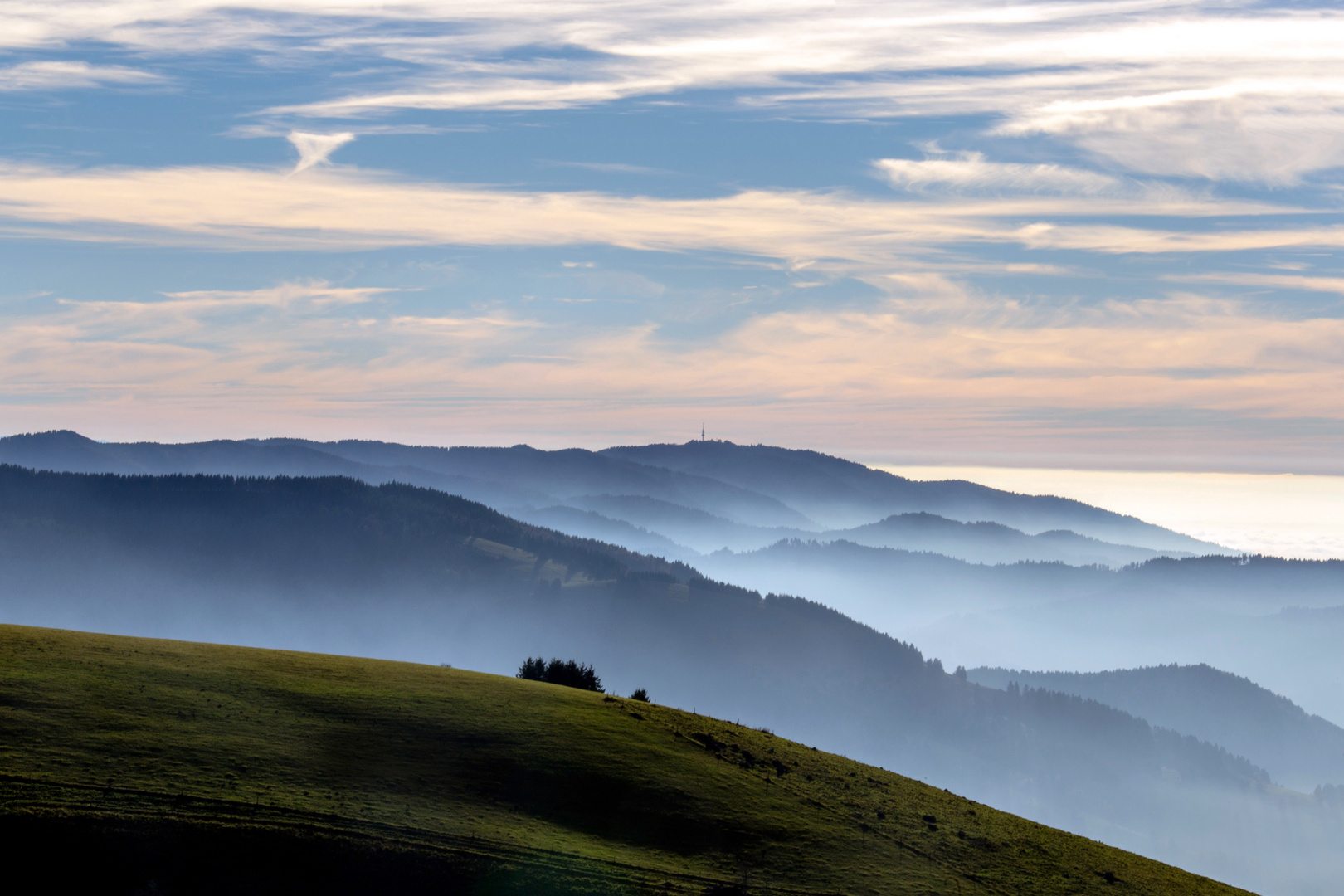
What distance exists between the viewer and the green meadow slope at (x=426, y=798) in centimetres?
3030

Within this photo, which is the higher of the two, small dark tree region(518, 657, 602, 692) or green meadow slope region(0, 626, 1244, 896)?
small dark tree region(518, 657, 602, 692)

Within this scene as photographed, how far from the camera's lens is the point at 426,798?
35.5 m

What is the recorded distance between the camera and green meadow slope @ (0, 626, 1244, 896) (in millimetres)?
30297

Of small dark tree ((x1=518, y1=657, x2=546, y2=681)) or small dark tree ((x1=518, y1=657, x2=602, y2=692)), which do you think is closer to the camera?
small dark tree ((x1=518, y1=657, x2=602, y2=692))

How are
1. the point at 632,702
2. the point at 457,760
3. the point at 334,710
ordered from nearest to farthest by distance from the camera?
1. the point at 457,760
2. the point at 334,710
3. the point at 632,702

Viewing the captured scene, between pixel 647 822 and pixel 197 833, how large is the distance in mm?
16135

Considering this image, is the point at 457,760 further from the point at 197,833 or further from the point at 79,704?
the point at 79,704

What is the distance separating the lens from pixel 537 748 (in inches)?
1644

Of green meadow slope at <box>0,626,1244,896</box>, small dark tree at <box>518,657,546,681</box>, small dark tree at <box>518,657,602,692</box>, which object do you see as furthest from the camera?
small dark tree at <box>518,657,546,681</box>

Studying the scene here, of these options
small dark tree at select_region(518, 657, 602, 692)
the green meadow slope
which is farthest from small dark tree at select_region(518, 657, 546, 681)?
the green meadow slope

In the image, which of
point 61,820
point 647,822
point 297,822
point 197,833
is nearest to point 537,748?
point 647,822

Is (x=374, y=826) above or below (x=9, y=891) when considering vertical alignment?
above

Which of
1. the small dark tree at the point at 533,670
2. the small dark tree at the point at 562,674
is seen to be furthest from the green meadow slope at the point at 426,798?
the small dark tree at the point at 533,670

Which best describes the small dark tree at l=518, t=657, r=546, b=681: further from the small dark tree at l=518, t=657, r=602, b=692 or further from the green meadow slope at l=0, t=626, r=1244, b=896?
the green meadow slope at l=0, t=626, r=1244, b=896
